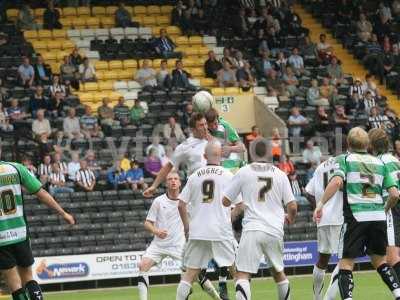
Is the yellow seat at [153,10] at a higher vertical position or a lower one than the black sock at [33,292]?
higher

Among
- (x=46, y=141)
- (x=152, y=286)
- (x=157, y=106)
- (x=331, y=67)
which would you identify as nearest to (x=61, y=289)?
(x=152, y=286)

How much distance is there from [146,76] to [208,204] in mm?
15746

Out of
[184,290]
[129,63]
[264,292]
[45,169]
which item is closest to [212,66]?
[129,63]

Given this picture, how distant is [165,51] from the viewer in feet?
99.3

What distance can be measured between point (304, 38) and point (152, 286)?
1228 cm

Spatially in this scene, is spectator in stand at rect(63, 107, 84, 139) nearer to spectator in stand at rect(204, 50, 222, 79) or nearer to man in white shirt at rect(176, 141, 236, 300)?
spectator in stand at rect(204, 50, 222, 79)

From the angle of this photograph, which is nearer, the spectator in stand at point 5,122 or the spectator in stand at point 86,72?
the spectator in stand at point 5,122

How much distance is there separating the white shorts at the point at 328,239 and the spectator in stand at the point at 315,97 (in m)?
14.5

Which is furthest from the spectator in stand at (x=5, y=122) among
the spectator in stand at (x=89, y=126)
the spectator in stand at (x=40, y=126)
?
the spectator in stand at (x=89, y=126)

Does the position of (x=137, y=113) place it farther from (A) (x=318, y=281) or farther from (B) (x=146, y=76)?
(A) (x=318, y=281)

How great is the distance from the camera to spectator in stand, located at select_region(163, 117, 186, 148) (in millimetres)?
26125

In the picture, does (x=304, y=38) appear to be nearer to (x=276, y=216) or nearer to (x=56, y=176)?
(x=56, y=176)

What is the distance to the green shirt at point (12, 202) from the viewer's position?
488 inches

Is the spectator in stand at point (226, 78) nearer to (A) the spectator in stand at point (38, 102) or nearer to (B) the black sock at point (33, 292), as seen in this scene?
(A) the spectator in stand at point (38, 102)
